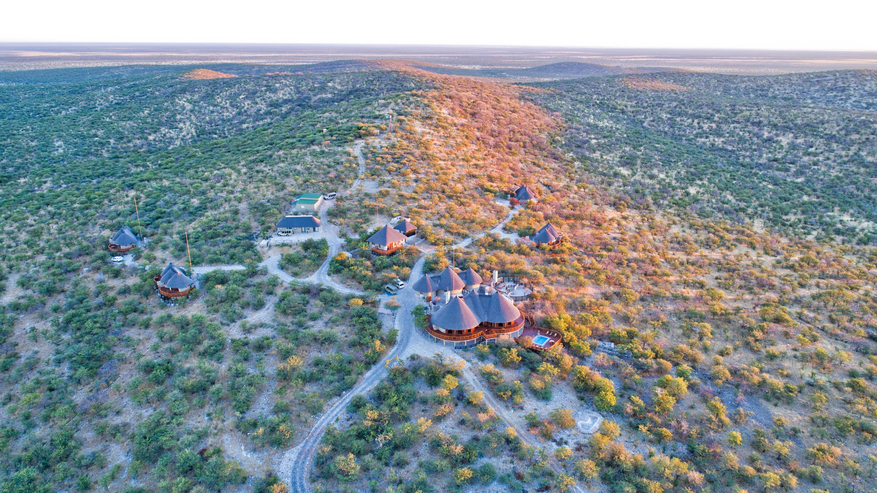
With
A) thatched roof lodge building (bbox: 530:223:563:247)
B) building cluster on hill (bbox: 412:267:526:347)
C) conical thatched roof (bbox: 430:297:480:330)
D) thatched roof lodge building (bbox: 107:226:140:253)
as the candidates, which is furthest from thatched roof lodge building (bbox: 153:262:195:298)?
thatched roof lodge building (bbox: 530:223:563:247)

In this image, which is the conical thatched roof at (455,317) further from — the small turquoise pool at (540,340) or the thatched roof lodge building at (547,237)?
the thatched roof lodge building at (547,237)

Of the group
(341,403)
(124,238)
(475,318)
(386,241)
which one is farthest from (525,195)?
(124,238)

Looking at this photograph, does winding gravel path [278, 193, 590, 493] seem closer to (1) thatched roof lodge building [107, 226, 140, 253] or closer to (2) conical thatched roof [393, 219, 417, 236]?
(2) conical thatched roof [393, 219, 417, 236]

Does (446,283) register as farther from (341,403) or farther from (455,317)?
(341,403)

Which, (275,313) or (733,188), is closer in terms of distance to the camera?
(275,313)

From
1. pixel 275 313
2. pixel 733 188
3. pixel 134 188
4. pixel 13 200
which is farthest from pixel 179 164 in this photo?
pixel 733 188

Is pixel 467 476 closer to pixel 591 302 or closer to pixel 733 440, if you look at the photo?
pixel 733 440

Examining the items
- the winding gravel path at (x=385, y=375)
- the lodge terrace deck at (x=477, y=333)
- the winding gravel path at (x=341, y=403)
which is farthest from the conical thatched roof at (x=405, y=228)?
the lodge terrace deck at (x=477, y=333)
